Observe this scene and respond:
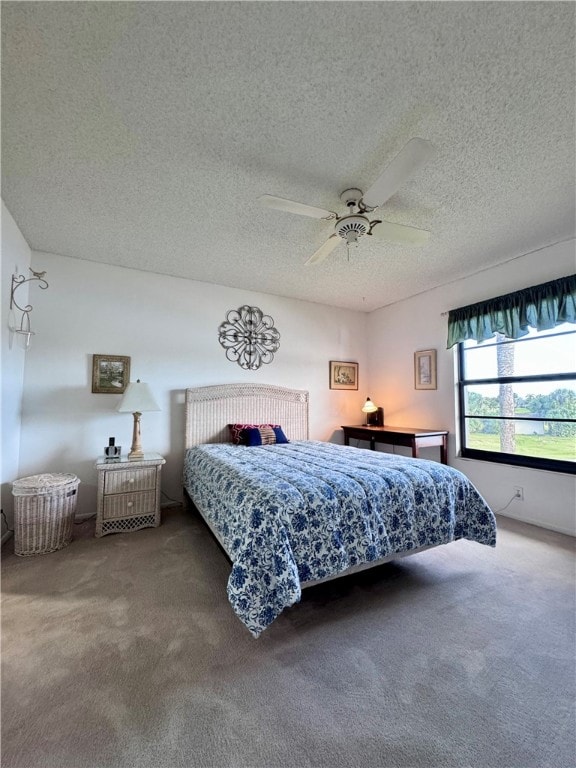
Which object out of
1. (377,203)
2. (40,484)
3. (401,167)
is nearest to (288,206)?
(377,203)

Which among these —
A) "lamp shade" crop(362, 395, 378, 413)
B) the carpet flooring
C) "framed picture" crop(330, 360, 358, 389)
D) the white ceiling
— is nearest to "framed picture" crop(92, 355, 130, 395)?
the white ceiling

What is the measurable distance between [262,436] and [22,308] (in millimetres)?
2658

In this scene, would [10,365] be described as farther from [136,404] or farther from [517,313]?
[517,313]

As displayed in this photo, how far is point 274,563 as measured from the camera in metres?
1.62

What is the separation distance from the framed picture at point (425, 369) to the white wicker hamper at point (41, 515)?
4.14 metres

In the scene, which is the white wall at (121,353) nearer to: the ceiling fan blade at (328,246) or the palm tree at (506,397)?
the ceiling fan blade at (328,246)

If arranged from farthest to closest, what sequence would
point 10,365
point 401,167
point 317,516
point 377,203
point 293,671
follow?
point 10,365 → point 377,203 → point 317,516 → point 401,167 → point 293,671

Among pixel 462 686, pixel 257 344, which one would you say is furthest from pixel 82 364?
pixel 462 686

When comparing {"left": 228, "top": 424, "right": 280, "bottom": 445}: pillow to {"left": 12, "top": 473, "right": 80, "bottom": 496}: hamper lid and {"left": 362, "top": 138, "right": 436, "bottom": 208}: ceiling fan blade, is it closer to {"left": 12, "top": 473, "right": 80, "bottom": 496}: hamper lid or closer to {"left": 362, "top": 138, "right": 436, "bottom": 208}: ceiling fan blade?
{"left": 12, "top": 473, "right": 80, "bottom": 496}: hamper lid

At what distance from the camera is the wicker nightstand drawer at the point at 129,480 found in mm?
2973

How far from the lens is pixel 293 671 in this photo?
1.46 metres

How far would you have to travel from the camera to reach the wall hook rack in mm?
2812

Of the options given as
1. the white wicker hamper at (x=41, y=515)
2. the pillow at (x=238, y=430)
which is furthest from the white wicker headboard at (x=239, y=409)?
the white wicker hamper at (x=41, y=515)

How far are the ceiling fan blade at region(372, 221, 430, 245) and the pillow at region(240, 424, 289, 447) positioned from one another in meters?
2.40
